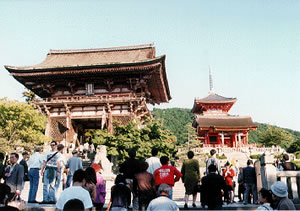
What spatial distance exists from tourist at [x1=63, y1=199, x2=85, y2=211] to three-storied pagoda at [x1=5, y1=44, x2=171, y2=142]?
16.0m

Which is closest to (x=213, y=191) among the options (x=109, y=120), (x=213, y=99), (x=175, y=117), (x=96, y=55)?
(x=109, y=120)

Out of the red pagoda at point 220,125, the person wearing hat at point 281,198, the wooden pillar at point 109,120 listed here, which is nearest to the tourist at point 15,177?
the person wearing hat at point 281,198

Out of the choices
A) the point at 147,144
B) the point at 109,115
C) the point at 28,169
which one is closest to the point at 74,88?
the point at 109,115

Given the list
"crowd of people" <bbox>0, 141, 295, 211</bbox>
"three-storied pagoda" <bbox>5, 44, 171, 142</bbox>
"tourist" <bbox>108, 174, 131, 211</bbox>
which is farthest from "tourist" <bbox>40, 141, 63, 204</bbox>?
"three-storied pagoda" <bbox>5, 44, 171, 142</bbox>

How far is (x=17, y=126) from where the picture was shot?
59.3ft

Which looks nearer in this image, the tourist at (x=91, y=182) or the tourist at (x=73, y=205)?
the tourist at (x=73, y=205)

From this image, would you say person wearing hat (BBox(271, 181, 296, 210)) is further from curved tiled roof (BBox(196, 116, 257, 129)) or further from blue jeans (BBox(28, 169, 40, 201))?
curved tiled roof (BBox(196, 116, 257, 129))

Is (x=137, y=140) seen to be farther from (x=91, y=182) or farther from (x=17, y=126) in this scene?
(x=91, y=182)

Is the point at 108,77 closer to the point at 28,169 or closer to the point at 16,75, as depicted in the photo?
the point at 16,75

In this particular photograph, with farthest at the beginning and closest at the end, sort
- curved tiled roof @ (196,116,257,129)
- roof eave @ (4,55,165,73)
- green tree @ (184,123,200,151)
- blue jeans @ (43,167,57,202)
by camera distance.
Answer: curved tiled roof @ (196,116,257,129)
green tree @ (184,123,200,151)
roof eave @ (4,55,165,73)
blue jeans @ (43,167,57,202)

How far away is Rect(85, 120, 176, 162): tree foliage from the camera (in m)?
15.4

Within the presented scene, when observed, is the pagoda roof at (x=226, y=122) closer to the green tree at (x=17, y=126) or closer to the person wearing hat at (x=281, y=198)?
the green tree at (x=17, y=126)

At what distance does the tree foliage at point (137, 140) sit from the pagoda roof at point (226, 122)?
16.0 metres

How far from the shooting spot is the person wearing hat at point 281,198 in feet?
13.5
